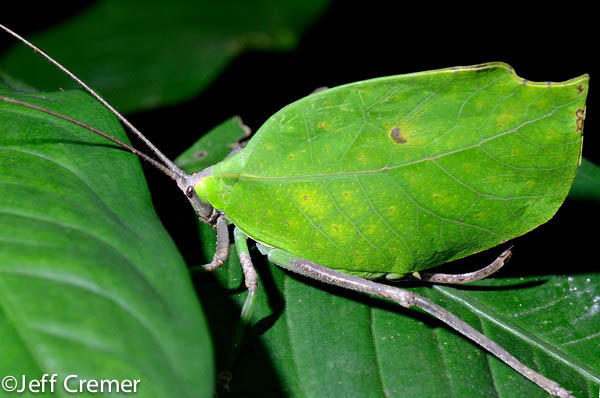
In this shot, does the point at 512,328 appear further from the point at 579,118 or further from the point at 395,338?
the point at 579,118

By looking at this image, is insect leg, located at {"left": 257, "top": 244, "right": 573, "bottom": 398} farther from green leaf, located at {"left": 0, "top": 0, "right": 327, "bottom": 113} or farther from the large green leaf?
green leaf, located at {"left": 0, "top": 0, "right": 327, "bottom": 113}

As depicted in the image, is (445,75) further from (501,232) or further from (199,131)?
(199,131)

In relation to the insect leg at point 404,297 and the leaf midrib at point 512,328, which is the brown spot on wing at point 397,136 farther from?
the leaf midrib at point 512,328

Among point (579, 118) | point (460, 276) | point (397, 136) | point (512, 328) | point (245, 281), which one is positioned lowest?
point (512, 328)

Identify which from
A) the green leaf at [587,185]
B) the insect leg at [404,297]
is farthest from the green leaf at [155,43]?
the green leaf at [587,185]

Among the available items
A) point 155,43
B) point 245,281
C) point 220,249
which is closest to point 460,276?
point 245,281

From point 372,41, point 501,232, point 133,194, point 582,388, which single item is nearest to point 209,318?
point 133,194
